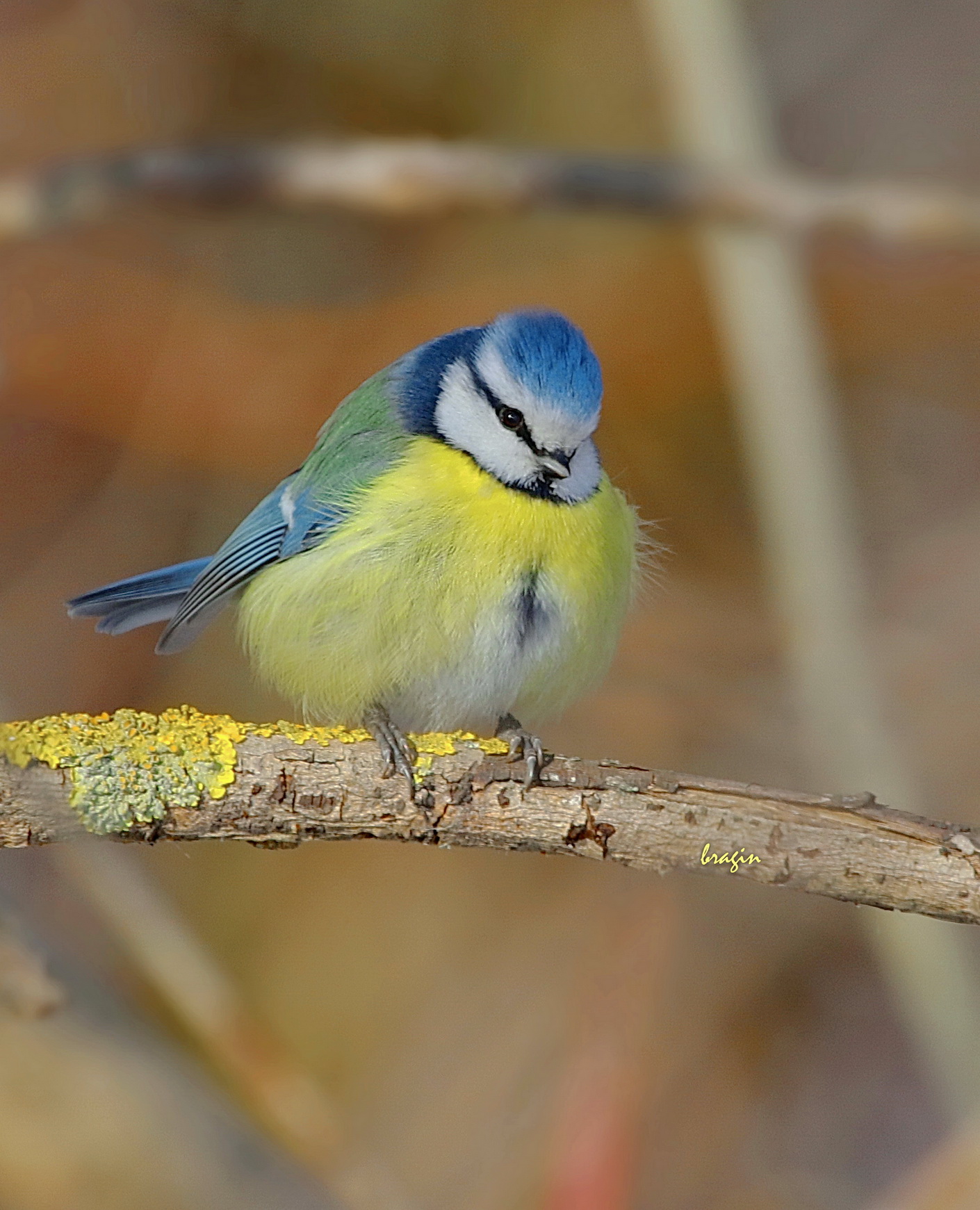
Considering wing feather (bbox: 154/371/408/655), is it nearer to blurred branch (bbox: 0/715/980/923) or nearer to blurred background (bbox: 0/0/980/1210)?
blurred branch (bbox: 0/715/980/923)

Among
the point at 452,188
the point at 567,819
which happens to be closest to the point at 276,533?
the point at 452,188

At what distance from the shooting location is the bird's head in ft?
8.29

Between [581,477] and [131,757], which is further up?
[581,477]

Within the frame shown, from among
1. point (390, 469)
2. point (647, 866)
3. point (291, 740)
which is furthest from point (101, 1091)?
point (390, 469)

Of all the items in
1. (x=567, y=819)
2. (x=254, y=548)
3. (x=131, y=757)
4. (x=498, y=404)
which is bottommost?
(x=131, y=757)

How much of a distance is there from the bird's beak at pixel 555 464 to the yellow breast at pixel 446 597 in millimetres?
65

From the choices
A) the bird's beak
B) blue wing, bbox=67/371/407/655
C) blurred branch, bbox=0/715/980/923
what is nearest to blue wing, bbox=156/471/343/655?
blue wing, bbox=67/371/407/655

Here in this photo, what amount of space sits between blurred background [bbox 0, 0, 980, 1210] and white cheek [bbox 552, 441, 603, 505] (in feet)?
2.47

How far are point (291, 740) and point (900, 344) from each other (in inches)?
130

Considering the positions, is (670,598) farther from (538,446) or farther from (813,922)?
(538,446)

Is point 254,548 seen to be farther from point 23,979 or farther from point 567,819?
point 23,979

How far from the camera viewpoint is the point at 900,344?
15.0 ft

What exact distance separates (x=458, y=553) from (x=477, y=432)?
0.30 m

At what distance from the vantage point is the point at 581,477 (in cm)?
263
